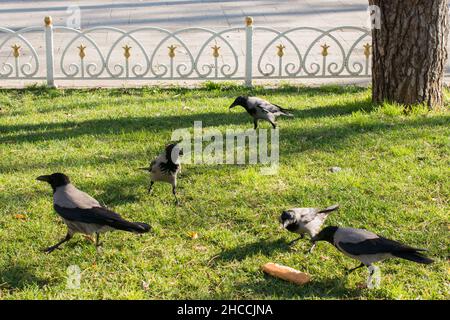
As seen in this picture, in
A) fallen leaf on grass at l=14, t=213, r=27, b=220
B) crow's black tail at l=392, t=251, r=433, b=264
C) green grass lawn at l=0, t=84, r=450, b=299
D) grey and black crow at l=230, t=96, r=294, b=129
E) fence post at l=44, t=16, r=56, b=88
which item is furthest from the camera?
fence post at l=44, t=16, r=56, b=88

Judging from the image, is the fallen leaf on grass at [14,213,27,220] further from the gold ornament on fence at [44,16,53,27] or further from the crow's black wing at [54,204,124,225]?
the gold ornament on fence at [44,16,53,27]

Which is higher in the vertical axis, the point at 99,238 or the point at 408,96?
the point at 408,96

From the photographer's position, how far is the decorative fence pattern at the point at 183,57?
33.5 feet

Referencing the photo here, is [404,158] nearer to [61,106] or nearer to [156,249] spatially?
[156,249]

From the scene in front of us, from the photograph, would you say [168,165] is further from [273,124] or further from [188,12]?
[188,12]

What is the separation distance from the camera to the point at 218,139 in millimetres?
7719

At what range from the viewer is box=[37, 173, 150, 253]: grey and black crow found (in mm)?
4547

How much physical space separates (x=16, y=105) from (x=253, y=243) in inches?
208

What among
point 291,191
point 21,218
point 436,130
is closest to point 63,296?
point 21,218

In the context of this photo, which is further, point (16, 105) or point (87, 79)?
point (87, 79)

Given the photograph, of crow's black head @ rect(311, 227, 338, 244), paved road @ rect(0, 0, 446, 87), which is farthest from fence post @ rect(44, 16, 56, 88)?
crow's black head @ rect(311, 227, 338, 244)

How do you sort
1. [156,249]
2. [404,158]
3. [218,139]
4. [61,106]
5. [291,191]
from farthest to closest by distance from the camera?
[61,106], [218,139], [404,158], [291,191], [156,249]

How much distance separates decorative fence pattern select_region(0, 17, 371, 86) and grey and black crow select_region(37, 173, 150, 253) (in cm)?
537

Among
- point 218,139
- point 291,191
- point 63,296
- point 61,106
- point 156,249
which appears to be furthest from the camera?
point 61,106
